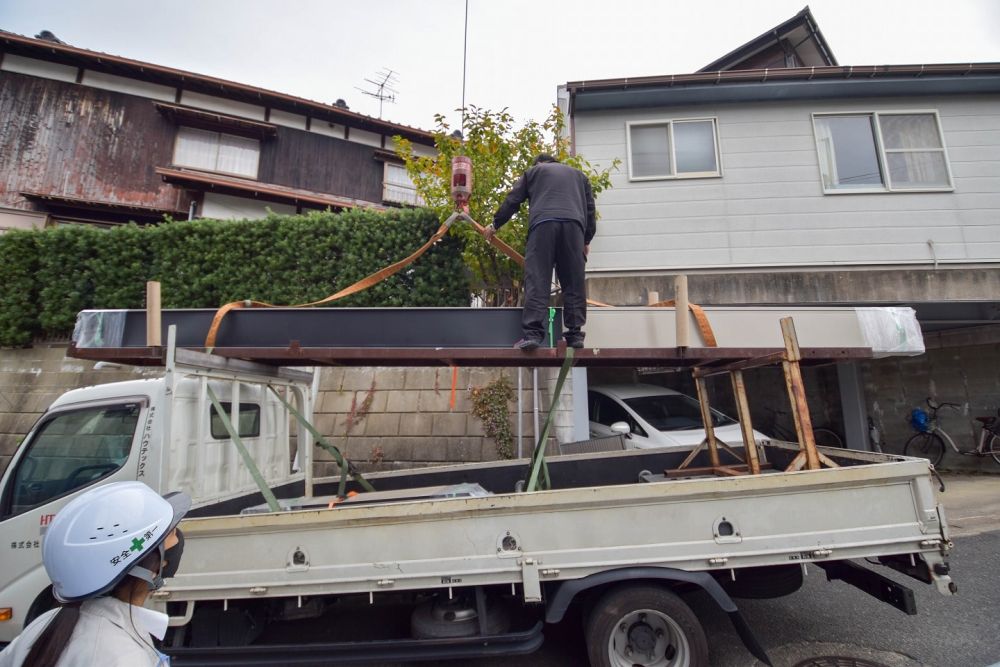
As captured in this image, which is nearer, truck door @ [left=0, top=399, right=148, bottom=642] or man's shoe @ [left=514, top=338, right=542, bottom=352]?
man's shoe @ [left=514, top=338, right=542, bottom=352]

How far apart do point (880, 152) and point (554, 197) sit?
7.84 meters

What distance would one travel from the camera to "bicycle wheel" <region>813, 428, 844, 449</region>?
9.52m

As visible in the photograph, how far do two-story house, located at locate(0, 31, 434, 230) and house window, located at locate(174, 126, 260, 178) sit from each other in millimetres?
27

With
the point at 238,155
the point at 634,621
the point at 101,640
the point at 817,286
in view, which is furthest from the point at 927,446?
the point at 238,155

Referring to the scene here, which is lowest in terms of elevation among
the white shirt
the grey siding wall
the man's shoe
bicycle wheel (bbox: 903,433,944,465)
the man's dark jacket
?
bicycle wheel (bbox: 903,433,944,465)

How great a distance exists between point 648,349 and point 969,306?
835 cm

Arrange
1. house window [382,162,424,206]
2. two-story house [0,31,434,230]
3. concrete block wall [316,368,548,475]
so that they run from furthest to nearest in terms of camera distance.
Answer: house window [382,162,424,206] < two-story house [0,31,434,230] < concrete block wall [316,368,548,475]

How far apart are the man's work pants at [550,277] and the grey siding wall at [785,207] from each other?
464 cm

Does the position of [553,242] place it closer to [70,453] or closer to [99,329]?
[99,329]

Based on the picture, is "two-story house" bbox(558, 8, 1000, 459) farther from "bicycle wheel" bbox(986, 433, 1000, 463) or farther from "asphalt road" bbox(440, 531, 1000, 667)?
"asphalt road" bbox(440, 531, 1000, 667)

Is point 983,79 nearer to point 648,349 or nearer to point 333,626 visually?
point 648,349

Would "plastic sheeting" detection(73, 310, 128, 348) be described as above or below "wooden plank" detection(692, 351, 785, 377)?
above

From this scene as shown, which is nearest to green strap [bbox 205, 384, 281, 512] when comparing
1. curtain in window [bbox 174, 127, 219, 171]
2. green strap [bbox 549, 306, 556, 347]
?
green strap [bbox 549, 306, 556, 347]

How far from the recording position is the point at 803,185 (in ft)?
25.6
